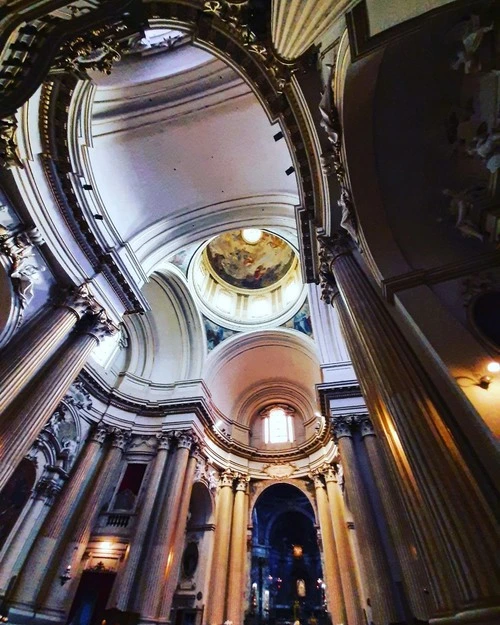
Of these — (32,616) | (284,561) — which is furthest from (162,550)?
(284,561)

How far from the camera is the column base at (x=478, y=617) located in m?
1.76

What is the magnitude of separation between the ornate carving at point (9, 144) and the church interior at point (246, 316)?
0.12ft

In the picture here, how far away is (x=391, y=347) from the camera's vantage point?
3.57 m

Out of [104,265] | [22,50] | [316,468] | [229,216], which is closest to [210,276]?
[229,216]

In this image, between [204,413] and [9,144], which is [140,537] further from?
[9,144]

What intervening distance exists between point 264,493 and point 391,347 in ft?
42.8

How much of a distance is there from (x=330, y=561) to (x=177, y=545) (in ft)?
16.6

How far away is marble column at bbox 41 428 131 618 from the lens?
24.6ft

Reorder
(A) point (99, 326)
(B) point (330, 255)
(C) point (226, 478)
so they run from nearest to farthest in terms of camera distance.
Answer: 1. (B) point (330, 255)
2. (A) point (99, 326)
3. (C) point (226, 478)

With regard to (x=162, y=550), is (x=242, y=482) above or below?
above

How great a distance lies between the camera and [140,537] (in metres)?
8.90

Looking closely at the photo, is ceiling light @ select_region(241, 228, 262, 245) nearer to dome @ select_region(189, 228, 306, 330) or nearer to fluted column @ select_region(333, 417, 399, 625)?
dome @ select_region(189, 228, 306, 330)

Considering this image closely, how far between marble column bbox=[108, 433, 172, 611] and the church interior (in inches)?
2.5

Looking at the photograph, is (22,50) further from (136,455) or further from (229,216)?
(136,455)
